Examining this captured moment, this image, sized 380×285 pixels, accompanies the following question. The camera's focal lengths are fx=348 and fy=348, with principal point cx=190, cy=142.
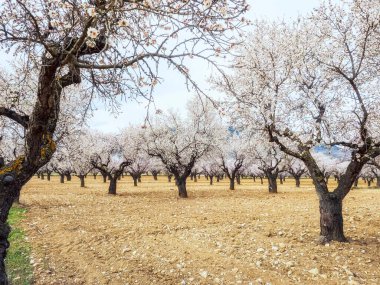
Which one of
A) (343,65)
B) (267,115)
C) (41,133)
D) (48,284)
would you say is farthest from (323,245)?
(41,133)

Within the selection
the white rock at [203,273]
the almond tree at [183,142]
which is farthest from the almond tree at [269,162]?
the white rock at [203,273]

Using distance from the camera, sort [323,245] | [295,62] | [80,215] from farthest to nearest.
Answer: [80,215] < [295,62] < [323,245]

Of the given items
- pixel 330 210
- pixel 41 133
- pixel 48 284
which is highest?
pixel 41 133

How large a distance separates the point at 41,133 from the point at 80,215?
14.6 metres

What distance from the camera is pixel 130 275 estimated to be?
9703mm

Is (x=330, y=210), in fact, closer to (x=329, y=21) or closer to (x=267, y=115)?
(x=267, y=115)

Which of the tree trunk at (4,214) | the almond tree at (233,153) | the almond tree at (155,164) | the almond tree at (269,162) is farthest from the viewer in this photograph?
the almond tree at (233,153)

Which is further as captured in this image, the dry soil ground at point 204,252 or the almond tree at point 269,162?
the almond tree at point 269,162

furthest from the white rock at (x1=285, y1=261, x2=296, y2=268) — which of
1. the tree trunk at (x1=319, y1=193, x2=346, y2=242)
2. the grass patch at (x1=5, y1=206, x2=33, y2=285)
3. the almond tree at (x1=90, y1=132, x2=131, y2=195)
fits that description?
the almond tree at (x1=90, y1=132, x2=131, y2=195)

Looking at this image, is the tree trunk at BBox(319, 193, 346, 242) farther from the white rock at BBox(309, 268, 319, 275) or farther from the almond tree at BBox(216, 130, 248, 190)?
the almond tree at BBox(216, 130, 248, 190)

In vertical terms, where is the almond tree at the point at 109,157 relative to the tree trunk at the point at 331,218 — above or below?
above

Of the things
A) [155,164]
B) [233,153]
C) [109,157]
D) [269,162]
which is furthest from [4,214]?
[233,153]

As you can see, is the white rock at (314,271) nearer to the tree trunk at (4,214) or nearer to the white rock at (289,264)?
the white rock at (289,264)

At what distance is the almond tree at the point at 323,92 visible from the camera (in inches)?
471
